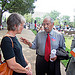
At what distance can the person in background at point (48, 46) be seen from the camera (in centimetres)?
259

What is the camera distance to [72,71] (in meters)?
2.34

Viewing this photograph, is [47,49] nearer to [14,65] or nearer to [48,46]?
[48,46]

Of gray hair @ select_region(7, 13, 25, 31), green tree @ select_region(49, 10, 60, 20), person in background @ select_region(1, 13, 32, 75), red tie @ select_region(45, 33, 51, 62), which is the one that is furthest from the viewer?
green tree @ select_region(49, 10, 60, 20)

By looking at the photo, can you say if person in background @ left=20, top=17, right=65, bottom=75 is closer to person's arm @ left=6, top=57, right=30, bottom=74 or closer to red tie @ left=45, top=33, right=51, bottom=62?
red tie @ left=45, top=33, right=51, bottom=62

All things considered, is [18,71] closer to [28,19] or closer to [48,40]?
[48,40]

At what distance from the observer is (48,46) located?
8.51 ft

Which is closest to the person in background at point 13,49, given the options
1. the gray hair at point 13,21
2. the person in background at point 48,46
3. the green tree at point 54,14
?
the gray hair at point 13,21

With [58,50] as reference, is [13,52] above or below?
above

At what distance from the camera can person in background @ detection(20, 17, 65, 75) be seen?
2.59 m

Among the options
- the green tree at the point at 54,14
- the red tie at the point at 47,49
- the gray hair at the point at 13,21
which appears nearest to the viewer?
the gray hair at the point at 13,21

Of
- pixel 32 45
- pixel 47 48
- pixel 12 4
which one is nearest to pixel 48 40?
pixel 47 48

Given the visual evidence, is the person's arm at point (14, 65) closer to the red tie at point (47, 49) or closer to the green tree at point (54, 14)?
the red tie at point (47, 49)

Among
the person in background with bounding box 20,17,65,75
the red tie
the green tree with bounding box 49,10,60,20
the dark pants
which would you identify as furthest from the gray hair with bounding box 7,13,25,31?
Answer: the green tree with bounding box 49,10,60,20

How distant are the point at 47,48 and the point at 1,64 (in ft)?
4.26
